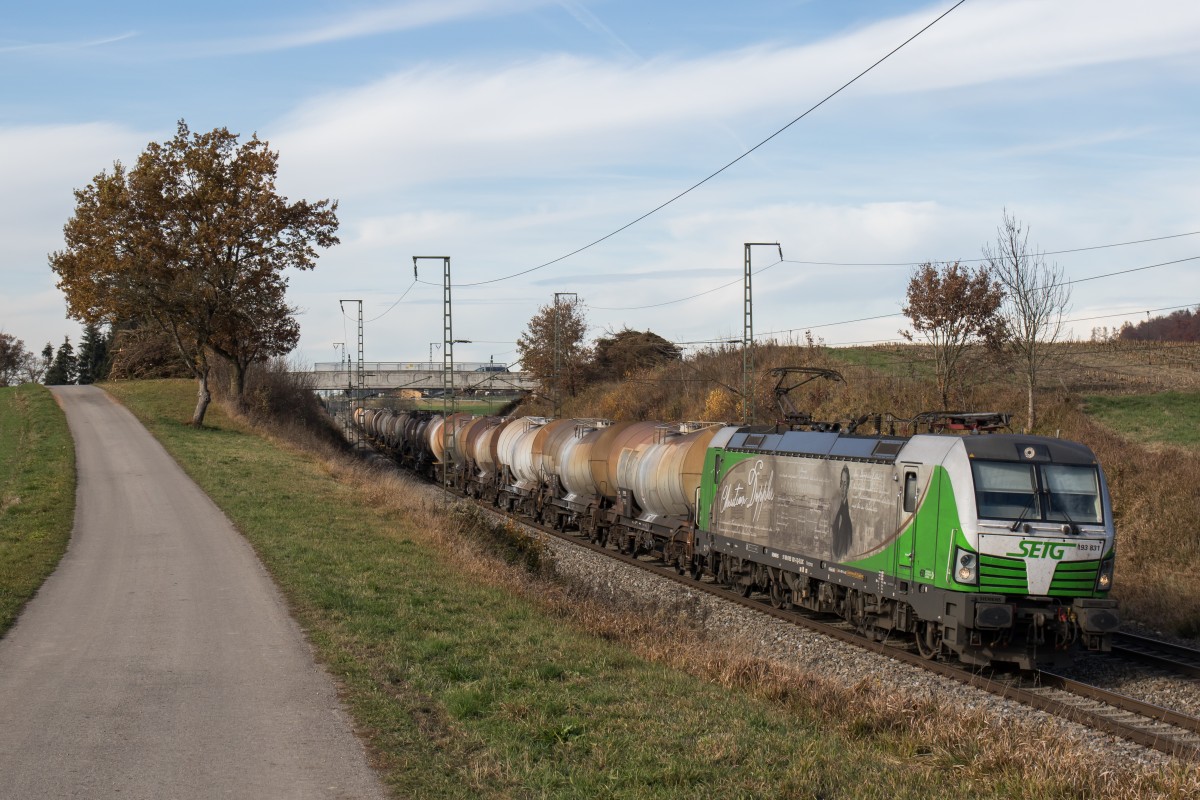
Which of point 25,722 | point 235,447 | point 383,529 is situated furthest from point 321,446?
point 25,722

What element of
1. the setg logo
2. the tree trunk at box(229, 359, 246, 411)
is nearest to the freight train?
the setg logo

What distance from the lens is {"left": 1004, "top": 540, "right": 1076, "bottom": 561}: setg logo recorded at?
13062 mm

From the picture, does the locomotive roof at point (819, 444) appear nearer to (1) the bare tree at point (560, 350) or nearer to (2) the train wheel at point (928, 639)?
A: (2) the train wheel at point (928, 639)

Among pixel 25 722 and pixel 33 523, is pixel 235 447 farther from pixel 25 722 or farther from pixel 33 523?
pixel 25 722

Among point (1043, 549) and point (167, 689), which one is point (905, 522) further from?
point (167, 689)

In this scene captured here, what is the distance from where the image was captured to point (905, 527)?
1428 cm

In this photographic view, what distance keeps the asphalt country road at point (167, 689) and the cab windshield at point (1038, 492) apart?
8187 millimetres

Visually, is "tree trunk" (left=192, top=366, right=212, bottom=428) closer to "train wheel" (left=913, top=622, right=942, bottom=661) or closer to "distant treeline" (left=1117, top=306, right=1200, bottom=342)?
"train wheel" (left=913, top=622, right=942, bottom=661)

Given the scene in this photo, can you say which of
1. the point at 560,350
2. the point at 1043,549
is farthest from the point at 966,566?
the point at 560,350

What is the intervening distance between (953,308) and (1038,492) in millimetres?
24487

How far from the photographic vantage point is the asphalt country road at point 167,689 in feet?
23.8

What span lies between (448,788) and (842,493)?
1015 centimetres

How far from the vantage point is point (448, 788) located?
7.02 m

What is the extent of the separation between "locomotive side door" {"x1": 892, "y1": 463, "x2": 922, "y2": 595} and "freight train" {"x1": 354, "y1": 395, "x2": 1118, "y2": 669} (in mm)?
24
